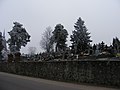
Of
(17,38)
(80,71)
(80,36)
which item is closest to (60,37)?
(80,36)

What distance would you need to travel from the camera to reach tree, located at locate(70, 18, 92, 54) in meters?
55.9

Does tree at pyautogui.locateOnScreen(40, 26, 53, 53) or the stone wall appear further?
tree at pyautogui.locateOnScreen(40, 26, 53, 53)

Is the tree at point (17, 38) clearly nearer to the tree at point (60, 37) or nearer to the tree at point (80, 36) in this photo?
the tree at point (60, 37)

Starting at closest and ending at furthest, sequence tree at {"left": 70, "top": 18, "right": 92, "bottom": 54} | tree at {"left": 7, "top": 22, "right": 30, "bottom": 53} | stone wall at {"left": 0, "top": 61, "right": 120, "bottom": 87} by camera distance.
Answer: stone wall at {"left": 0, "top": 61, "right": 120, "bottom": 87}, tree at {"left": 70, "top": 18, "right": 92, "bottom": 54}, tree at {"left": 7, "top": 22, "right": 30, "bottom": 53}

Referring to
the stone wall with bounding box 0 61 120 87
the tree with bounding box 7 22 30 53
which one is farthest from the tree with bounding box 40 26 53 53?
the stone wall with bounding box 0 61 120 87

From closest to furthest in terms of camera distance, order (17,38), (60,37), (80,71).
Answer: (80,71), (60,37), (17,38)

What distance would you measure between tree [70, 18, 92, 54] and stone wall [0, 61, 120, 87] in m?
19.5

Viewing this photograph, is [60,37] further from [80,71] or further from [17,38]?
[80,71]

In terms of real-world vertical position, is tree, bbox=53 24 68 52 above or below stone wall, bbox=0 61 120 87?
above

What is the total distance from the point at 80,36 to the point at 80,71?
32678 mm

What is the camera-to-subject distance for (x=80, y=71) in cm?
2517

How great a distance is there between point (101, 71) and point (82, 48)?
33180 millimetres

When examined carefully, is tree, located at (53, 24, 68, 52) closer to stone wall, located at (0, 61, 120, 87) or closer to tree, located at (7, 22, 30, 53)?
tree, located at (7, 22, 30, 53)

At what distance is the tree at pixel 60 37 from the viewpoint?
6347cm
